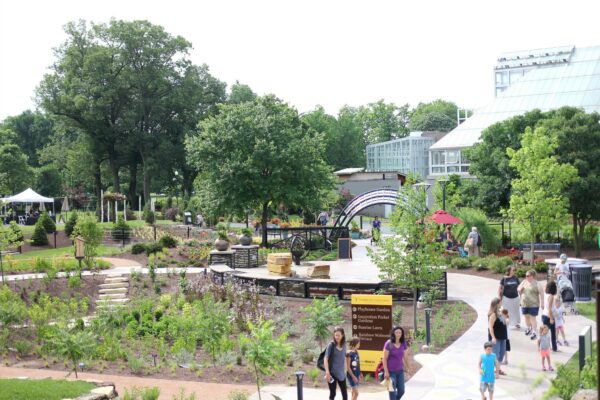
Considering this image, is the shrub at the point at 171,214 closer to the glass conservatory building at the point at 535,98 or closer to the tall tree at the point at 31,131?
the glass conservatory building at the point at 535,98

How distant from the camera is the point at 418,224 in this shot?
17875 mm

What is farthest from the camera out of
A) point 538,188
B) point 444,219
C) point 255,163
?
point 255,163

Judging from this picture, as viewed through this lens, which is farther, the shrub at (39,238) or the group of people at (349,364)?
the shrub at (39,238)

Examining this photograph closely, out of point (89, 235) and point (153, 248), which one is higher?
point (89, 235)

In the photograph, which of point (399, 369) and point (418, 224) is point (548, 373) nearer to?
point (399, 369)

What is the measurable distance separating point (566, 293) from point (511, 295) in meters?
2.98

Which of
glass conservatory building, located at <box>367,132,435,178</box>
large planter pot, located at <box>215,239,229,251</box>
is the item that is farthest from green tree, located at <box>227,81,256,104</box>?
large planter pot, located at <box>215,239,229,251</box>

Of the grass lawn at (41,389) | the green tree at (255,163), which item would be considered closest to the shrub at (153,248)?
the green tree at (255,163)

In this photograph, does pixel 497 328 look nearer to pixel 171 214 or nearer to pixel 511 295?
pixel 511 295

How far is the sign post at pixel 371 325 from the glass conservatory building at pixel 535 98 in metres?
39.8

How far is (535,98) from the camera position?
53062 millimetres

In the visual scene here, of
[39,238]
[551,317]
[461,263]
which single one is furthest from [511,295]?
[39,238]

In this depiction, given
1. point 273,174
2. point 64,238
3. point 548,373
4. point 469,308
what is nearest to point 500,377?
point 548,373

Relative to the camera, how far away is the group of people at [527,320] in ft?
38.4
